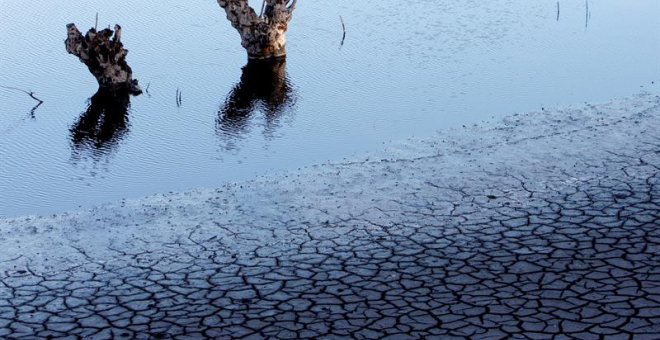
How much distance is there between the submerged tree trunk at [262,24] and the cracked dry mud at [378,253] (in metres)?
9.01

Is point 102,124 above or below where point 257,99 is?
below

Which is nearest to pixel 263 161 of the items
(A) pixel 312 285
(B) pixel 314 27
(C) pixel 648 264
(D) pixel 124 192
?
(D) pixel 124 192

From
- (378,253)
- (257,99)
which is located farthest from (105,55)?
(378,253)

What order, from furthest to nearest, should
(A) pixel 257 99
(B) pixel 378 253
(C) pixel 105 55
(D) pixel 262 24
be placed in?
(D) pixel 262 24
(C) pixel 105 55
(A) pixel 257 99
(B) pixel 378 253

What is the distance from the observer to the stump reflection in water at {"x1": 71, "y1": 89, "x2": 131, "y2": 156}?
755 inches

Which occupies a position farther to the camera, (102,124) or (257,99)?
(257,99)

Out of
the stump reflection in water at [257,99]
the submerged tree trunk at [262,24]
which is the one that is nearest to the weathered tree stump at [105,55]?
the stump reflection in water at [257,99]

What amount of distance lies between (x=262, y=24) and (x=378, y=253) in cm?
1343

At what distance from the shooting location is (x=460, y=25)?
90.5 feet

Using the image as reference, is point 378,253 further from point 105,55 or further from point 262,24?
point 262,24

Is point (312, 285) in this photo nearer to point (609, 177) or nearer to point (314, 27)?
point (609, 177)

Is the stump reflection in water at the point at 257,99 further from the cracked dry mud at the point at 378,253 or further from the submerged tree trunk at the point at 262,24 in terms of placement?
the cracked dry mud at the point at 378,253

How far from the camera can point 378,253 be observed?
40.3 feet

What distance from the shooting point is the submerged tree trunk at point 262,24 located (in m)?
24.6
